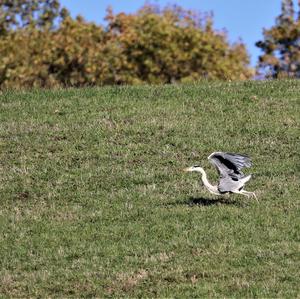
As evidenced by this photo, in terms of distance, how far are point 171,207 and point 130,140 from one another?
509cm

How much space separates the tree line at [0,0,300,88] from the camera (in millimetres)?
49000

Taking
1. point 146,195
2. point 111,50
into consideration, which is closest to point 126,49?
point 111,50

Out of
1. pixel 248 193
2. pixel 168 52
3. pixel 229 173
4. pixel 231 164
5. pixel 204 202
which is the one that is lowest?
pixel 204 202

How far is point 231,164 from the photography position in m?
15.7

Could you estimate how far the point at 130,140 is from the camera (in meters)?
20.9

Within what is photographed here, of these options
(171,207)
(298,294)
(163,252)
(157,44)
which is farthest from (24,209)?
(157,44)

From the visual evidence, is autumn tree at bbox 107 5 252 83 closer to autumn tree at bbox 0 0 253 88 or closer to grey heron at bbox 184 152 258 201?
autumn tree at bbox 0 0 253 88

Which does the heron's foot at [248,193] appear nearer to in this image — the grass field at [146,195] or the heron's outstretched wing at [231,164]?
the grass field at [146,195]

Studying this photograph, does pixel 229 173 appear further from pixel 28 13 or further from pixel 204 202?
pixel 28 13

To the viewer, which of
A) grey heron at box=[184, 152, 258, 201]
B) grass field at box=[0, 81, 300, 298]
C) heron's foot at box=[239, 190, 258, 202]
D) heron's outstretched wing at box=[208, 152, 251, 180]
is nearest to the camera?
grass field at box=[0, 81, 300, 298]

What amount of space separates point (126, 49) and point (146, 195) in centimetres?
3516

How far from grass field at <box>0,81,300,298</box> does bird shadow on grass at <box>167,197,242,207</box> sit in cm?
2

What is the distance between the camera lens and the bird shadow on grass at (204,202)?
16.0 metres

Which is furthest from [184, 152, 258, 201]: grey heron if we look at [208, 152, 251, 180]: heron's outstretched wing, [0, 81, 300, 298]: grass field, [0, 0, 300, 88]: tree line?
[0, 0, 300, 88]: tree line
